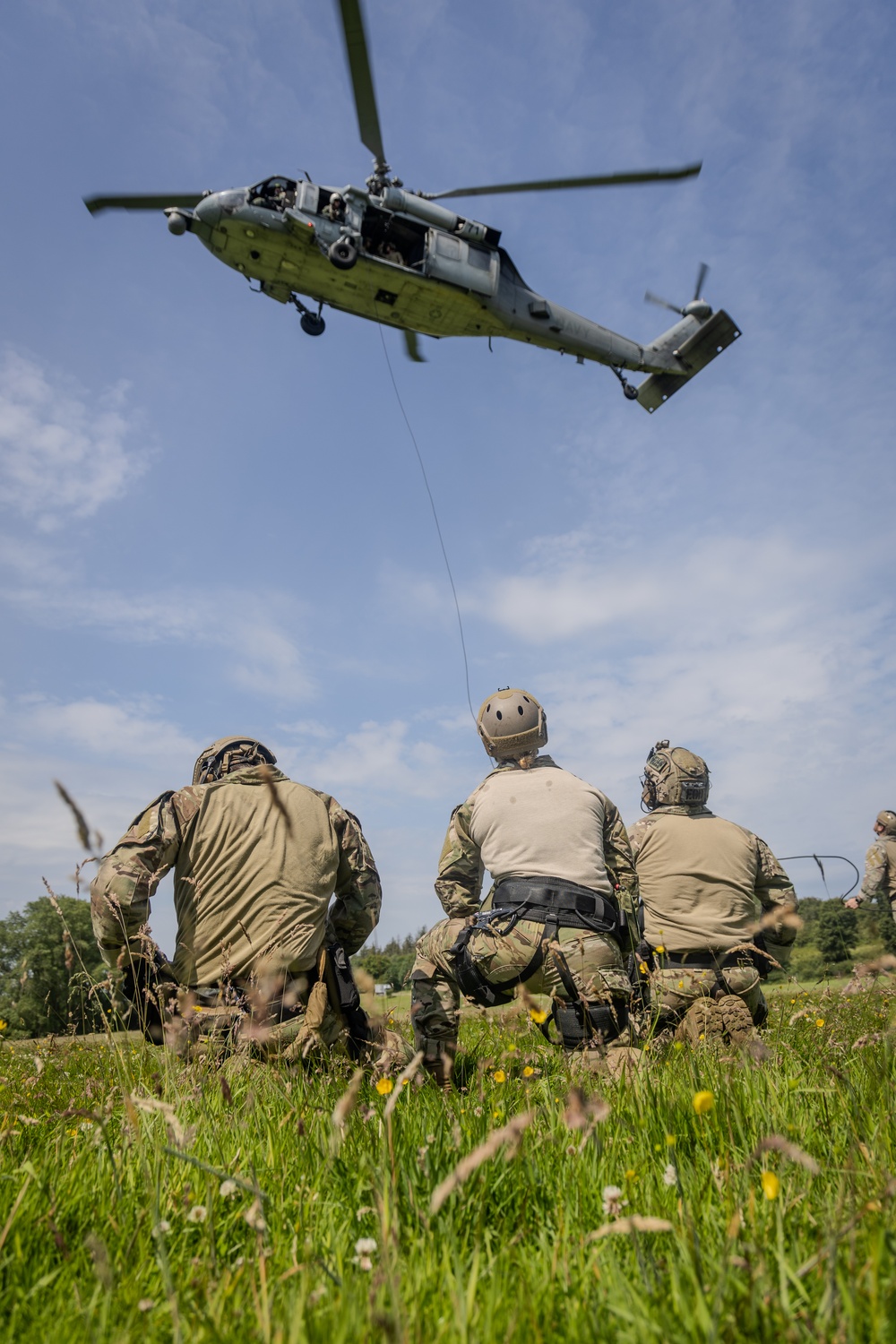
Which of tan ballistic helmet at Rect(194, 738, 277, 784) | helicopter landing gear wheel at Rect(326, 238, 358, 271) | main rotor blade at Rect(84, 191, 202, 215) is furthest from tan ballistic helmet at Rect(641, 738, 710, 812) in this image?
main rotor blade at Rect(84, 191, 202, 215)

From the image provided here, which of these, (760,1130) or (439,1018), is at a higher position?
(439,1018)

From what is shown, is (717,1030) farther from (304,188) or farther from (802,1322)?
(304,188)

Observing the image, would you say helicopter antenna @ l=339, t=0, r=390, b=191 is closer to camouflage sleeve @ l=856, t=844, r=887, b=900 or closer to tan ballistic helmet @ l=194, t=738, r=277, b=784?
tan ballistic helmet @ l=194, t=738, r=277, b=784

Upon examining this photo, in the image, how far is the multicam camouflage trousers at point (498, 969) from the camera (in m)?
4.36

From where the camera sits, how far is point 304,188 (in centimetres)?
1361

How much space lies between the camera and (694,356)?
21328 millimetres

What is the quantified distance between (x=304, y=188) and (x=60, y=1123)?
48.5ft

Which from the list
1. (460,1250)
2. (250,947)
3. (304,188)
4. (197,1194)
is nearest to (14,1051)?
(250,947)

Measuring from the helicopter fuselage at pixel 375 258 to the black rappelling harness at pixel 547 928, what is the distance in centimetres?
1249

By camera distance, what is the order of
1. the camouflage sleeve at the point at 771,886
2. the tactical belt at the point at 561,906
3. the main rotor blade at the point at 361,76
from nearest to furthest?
1. the tactical belt at the point at 561,906
2. the camouflage sleeve at the point at 771,886
3. the main rotor blade at the point at 361,76

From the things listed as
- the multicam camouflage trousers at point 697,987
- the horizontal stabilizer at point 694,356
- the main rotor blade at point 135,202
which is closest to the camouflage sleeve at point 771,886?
the multicam camouflage trousers at point 697,987

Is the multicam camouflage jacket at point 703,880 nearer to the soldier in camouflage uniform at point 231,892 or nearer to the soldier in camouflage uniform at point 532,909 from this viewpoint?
the soldier in camouflage uniform at point 532,909

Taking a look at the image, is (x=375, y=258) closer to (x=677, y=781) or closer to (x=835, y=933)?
(x=677, y=781)

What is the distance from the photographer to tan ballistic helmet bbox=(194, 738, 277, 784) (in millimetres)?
5469
